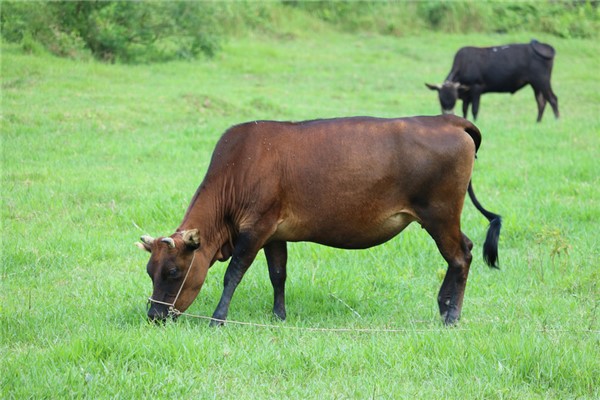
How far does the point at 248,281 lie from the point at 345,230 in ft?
4.35

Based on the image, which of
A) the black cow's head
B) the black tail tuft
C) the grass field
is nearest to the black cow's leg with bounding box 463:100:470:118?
the black cow's head

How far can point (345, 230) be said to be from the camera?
6648 mm

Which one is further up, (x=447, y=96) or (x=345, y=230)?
(x=345, y=230)

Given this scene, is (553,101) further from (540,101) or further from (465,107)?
(465,107)

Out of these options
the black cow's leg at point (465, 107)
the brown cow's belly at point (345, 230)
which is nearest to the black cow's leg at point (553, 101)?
the black cow's leg at point (465, 107)

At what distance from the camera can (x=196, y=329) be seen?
617 centimetres

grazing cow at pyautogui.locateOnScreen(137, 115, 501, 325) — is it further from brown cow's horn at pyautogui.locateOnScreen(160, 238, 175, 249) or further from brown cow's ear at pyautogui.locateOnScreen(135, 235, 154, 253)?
brown cow's horn at pyautogui.locateOnScreen(160, 238, 175, 249)

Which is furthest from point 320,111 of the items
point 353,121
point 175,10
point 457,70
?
point 353,121

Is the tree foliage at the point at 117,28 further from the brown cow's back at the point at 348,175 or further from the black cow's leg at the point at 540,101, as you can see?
the brown cow's back at the point at 348,175

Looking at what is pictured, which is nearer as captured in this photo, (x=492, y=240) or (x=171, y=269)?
(x=171, y=269)

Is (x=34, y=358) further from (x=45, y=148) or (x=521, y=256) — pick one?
(x=45, y=148)

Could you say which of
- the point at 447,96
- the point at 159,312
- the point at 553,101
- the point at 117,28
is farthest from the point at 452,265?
the point at 117,28

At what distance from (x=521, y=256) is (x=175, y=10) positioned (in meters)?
14.4

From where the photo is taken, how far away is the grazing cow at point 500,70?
19672 millimetres
